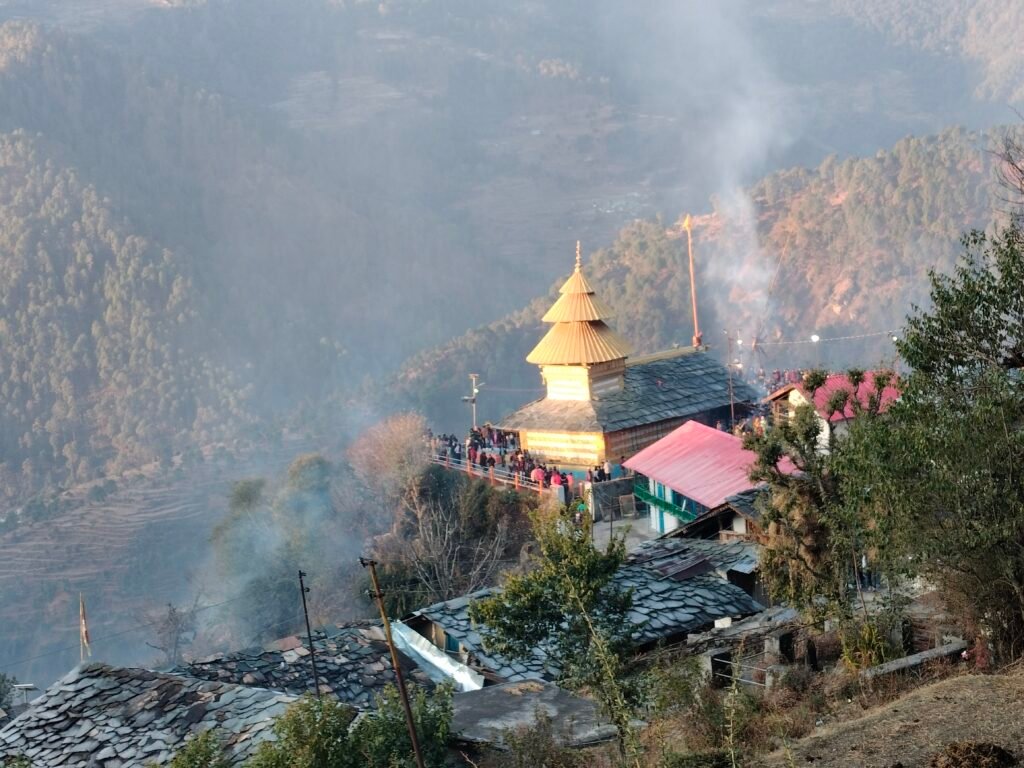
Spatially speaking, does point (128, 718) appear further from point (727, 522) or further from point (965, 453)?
point (727, 522)

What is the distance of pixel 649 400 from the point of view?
3253cm

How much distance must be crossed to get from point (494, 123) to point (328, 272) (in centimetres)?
4799

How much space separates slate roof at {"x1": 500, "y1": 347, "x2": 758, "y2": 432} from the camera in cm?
3164

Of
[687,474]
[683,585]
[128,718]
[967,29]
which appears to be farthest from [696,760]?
[967,29]

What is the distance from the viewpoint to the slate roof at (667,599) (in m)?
18.2

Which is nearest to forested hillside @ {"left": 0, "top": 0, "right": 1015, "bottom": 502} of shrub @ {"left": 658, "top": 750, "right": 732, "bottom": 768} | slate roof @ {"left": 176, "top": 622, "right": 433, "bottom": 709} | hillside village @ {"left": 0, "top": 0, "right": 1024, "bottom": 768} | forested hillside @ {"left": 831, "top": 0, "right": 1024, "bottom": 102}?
hillside village @ {"left": 0, "top": 0, "right": 1024, "bottom": 768}

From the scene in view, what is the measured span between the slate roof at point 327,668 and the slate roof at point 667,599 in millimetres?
1006

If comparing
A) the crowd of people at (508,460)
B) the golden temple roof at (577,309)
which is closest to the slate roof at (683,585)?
the crowd of people at (508,460)

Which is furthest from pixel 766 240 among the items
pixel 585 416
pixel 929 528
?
pixel 929 528

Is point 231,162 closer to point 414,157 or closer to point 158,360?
point 414,157

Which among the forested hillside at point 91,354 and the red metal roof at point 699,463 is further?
the forested hillside at point 91,354

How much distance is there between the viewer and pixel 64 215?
8888 cm

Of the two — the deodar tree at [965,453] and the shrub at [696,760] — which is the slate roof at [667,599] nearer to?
the deodar tree at [965,453]

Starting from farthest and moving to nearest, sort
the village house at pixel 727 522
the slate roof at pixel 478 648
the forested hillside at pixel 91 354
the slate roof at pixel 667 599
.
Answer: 1. the forested hillside at pixel 91 354
2. the village house at pixel 727 522
3. the slate roof at pixel 667 599
4. the slate roof at pixel 478 648
